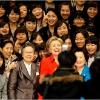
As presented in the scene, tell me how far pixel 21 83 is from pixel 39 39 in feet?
4.75

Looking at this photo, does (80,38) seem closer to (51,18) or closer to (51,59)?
(51,18)

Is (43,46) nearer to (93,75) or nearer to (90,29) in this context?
(90,29)

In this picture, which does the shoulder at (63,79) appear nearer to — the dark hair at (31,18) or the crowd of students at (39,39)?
the crowd of students at (39,39)

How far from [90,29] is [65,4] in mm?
716

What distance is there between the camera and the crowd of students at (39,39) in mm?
7789

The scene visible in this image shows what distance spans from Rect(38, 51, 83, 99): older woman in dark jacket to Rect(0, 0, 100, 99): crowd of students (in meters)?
0.91

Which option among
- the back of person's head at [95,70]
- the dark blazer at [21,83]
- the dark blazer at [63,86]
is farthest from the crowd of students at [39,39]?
the back of person's head at [95,70]

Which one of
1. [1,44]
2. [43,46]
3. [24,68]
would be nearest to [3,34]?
[1,44]

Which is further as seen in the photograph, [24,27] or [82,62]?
[24,27]

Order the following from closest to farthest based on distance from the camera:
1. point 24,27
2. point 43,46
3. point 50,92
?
point 50,92 → point 43,46 → point 24,27

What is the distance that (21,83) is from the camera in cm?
788

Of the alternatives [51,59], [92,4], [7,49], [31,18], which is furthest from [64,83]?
[92,4]

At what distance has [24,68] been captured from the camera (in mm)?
7887

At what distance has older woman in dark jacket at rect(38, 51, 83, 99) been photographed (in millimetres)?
6242
